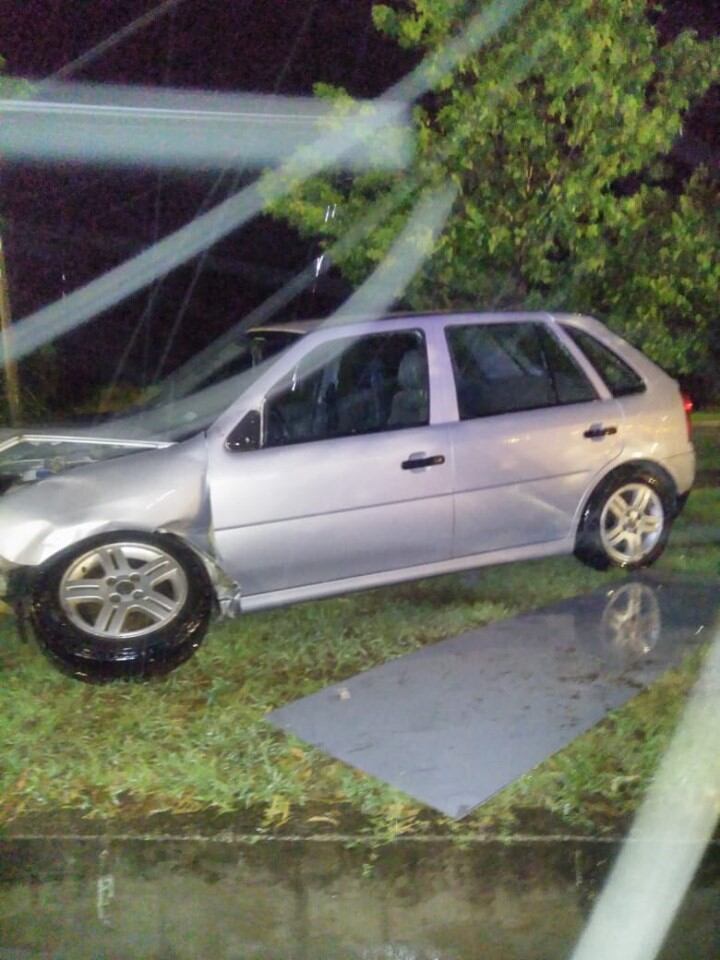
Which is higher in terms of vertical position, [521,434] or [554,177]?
[554,177]

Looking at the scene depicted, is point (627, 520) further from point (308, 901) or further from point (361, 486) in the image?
point (308, 901)

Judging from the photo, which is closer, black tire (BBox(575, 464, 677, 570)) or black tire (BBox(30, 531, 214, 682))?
black tire (BBox(30, 531, 214, 682))

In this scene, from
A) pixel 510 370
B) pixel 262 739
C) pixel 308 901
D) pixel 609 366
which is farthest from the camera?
pixel 609 366

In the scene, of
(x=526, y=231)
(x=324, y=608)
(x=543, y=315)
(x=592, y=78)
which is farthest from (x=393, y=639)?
(x=592, y=78)

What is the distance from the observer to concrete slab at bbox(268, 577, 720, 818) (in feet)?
13.8

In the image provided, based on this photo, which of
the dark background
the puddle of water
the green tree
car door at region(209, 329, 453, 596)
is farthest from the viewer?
the dark background

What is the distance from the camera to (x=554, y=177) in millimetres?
7738

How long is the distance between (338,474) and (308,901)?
223cm

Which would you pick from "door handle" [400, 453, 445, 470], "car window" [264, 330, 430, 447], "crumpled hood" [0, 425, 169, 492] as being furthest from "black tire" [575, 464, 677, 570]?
"crumpled hood" [0, 425, 169, 492]

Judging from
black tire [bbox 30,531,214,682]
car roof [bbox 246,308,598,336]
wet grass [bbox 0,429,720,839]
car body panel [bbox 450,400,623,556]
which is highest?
car roof [bbox 246,308,598,336]

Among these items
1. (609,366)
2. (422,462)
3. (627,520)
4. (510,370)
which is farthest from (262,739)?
(609,366)

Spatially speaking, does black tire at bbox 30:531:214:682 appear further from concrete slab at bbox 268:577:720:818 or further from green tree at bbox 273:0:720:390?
green tree at bbox 273:0:720:390

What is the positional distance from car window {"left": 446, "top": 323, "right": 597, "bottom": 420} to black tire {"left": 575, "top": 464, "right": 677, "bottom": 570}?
21.2 inches

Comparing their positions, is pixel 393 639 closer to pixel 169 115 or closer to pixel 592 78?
pixel 592 78
